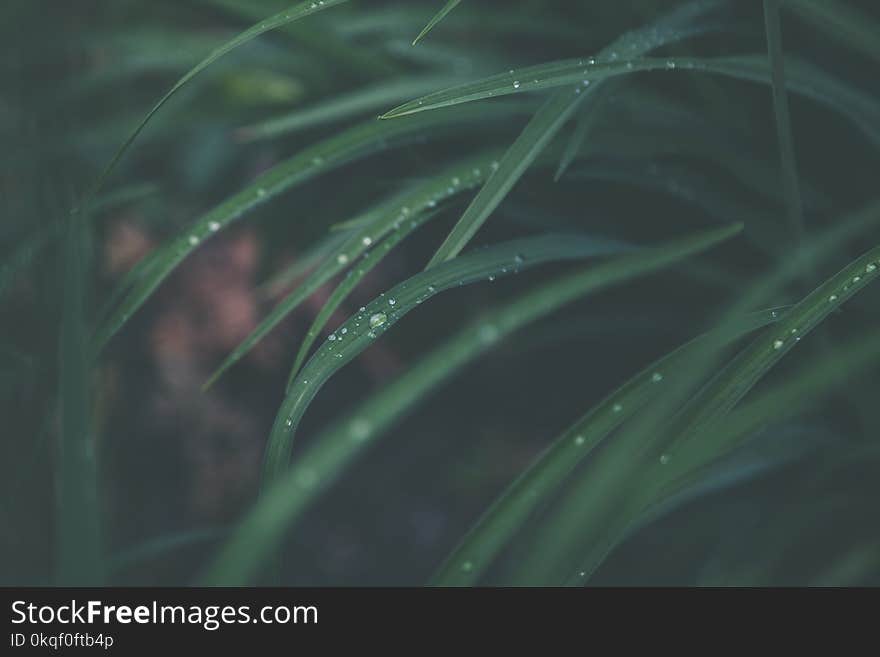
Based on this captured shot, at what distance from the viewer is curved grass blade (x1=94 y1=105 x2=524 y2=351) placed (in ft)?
2.17

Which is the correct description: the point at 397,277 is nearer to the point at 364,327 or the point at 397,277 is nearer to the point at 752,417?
the point at 364,327

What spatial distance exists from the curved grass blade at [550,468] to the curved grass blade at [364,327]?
16 cm

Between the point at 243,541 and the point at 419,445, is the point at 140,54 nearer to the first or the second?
the point at 419,445

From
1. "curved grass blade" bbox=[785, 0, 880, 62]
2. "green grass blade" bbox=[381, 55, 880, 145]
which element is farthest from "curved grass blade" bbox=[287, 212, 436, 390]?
"curved grass blade" bbox=[785, 0, 880, 62]

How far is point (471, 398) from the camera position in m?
1.12

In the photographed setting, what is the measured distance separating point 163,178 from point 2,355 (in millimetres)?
A: 512

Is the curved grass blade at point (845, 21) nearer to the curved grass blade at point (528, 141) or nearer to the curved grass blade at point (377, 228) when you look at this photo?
the curved grass blade at point (528, 141)

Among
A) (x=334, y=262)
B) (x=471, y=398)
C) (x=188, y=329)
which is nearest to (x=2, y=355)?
(x=334, y=262)

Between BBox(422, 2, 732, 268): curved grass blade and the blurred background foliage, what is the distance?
0.20 ft

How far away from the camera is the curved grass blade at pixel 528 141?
2.00 feet

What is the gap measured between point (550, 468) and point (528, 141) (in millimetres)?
289

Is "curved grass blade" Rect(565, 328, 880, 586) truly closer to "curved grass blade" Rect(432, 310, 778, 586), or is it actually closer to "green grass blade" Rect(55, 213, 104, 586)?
"curved grass blade" Rect(432, 310, 778, 586)

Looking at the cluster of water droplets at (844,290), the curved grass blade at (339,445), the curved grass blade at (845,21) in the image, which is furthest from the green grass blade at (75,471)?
the curved grass blade at (845,21)

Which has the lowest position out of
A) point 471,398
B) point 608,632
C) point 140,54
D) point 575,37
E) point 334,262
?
point 608,632
